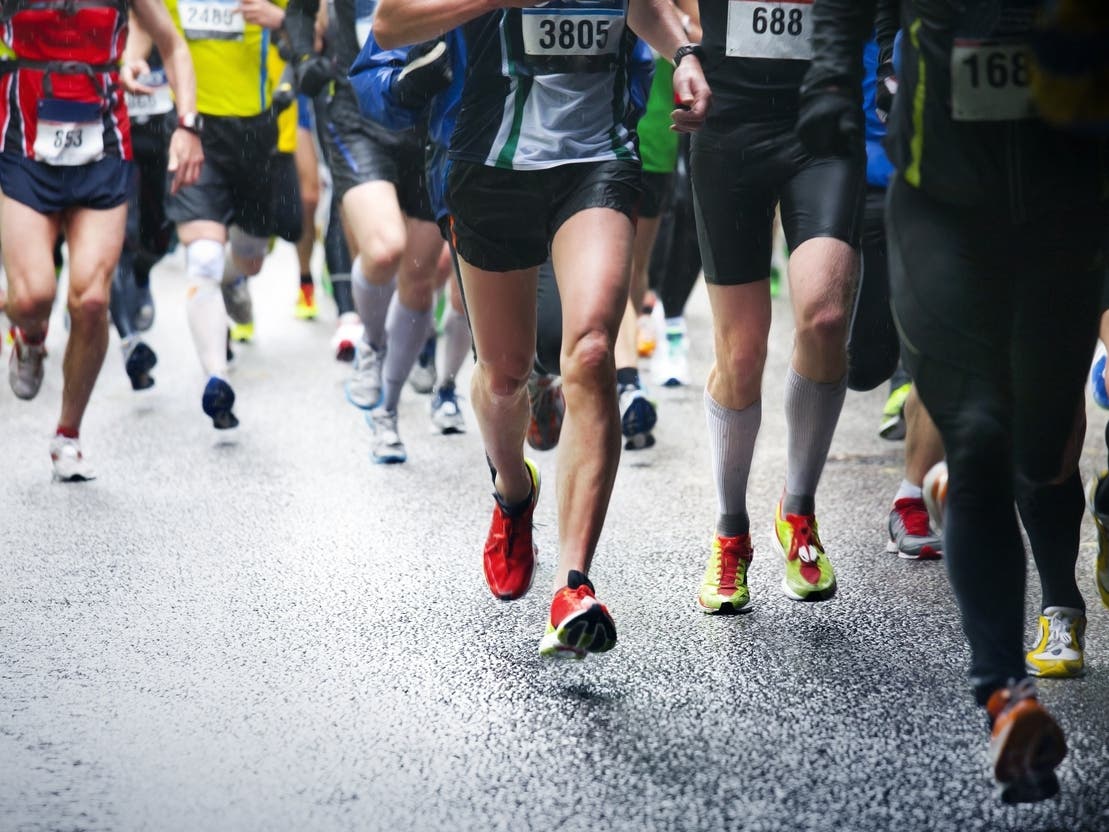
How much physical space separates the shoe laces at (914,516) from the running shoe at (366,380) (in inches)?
102

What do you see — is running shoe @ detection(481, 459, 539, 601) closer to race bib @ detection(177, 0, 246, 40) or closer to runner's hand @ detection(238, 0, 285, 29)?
runner's hand @ detection(238, 0, 285, 29)

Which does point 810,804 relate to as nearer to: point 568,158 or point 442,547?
point 568,158

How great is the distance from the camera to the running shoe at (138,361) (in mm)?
8742

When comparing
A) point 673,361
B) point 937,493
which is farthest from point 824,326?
point 673,361

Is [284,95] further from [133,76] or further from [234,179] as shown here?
[133,76]

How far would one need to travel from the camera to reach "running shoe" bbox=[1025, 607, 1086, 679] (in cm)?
382

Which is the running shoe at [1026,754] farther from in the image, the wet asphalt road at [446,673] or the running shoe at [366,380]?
the running shoe at [366,380]

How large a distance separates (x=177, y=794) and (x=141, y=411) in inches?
208

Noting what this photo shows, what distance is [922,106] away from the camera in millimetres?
3137

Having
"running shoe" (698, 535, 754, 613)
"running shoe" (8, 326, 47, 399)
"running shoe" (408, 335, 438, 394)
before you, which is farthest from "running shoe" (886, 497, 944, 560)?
"running shoe" (408, 335, 438, 394)

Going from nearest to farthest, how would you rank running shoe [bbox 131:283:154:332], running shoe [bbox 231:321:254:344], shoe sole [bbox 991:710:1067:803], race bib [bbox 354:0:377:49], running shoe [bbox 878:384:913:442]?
shoe sole [bbox 991:710:1067:803] < race bib [bbox 354:0:377:49] < running shoe [bbox 878:384:913:442] < running shoe [bbox 131:283:154:332] < running shoe [bbox 231:321:254:344]

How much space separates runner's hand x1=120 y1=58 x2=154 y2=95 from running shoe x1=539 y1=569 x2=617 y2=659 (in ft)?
13.0

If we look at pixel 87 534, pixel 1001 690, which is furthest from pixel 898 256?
pixel 87 534

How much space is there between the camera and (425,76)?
406 cm
